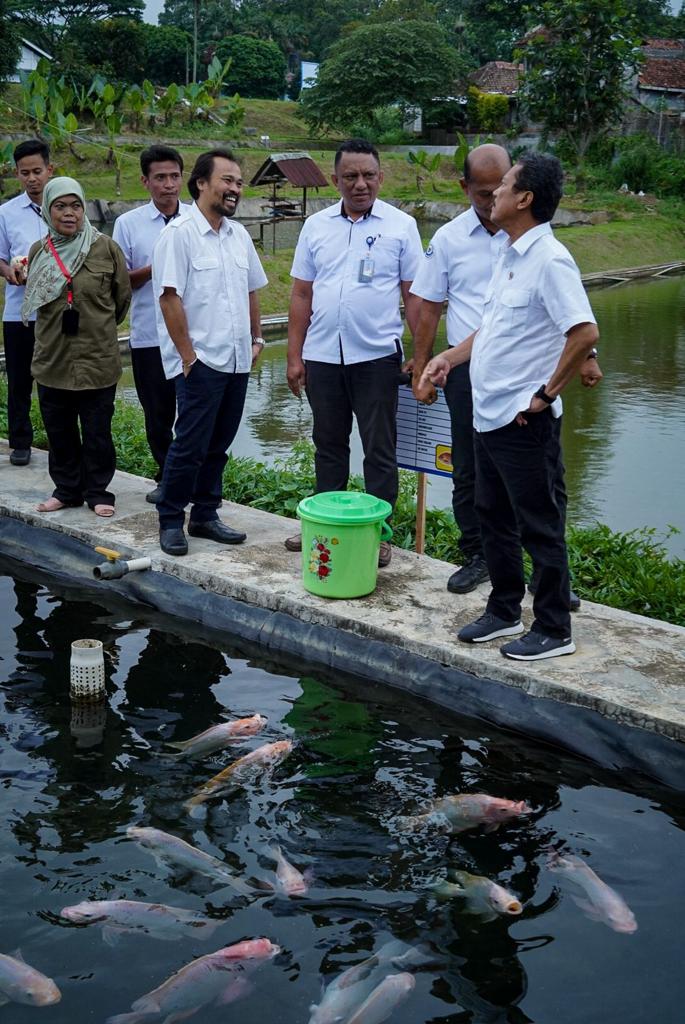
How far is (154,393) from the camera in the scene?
5.99 meters

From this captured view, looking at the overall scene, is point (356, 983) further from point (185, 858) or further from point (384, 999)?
point (185, 858)

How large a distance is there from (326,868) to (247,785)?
53cm

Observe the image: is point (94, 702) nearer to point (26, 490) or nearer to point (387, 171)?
point (26, 490)

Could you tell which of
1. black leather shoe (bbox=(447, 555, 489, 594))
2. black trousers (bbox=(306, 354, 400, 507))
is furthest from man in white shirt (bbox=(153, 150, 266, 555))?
black leather shoe (bbox=(447, 555, 489, 594))

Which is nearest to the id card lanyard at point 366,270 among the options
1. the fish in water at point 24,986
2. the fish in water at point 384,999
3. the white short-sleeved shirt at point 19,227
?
the white short-sleeved shirt at point 19,227

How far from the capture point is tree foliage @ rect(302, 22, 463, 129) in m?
43.4

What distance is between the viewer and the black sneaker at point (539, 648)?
418 cm

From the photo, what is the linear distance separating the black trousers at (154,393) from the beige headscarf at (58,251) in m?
0.57

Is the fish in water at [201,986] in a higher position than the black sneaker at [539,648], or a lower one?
lower

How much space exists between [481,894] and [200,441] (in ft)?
9.05

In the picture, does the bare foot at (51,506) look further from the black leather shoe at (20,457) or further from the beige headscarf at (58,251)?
the beige headscarf at (58,251)

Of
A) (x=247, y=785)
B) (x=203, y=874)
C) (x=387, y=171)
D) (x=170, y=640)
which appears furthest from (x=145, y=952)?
(x=387, y=171)

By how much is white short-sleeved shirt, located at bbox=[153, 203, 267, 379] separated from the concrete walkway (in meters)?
0.98

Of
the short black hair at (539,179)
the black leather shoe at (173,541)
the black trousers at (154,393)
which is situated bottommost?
the black leather shoe at (173,541)
